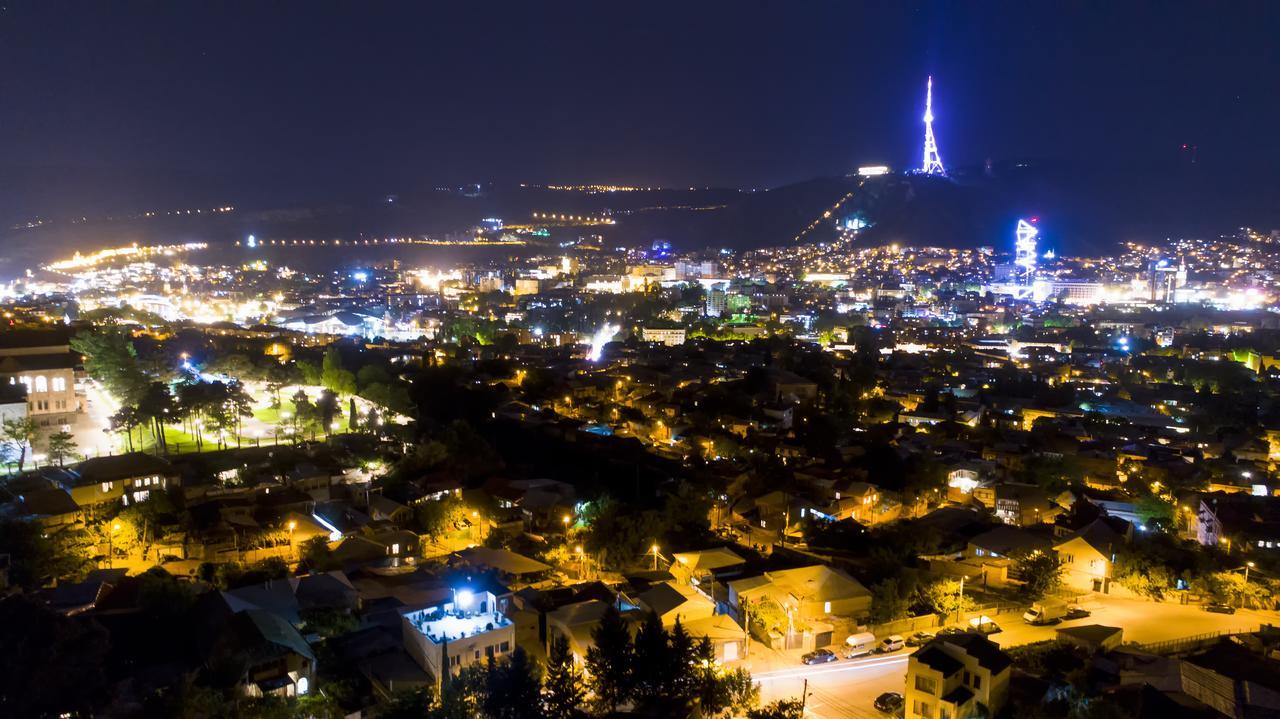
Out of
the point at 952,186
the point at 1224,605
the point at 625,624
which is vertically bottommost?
the point at 1224,605

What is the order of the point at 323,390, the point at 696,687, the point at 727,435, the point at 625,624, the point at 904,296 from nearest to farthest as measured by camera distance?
1. the point at 696,687
2. the point at 625,624
3. the point at 727,435
4. the point at 323,390
5. the point at 904,296

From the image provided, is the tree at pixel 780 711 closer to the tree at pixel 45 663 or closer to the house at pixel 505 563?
the house at pixel 505 563

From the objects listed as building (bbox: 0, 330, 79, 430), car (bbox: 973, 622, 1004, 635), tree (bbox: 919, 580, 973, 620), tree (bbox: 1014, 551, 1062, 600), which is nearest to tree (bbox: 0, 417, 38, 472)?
building (bbox: 0, 330, 79, 430)

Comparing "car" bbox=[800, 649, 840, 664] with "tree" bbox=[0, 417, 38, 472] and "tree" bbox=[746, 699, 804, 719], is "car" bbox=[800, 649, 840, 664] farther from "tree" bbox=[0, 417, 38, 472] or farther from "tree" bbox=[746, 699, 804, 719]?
"tree" bbox=[0, 417, 38, 472]

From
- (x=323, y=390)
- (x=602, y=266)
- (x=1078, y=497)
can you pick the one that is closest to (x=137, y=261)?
(x=602, y=266)

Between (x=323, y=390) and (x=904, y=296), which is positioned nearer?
(x=323, y=390)

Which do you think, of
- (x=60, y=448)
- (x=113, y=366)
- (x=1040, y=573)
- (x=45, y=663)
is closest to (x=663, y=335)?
(x=113, y=366)

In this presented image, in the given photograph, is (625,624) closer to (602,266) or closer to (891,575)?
(891,575)
